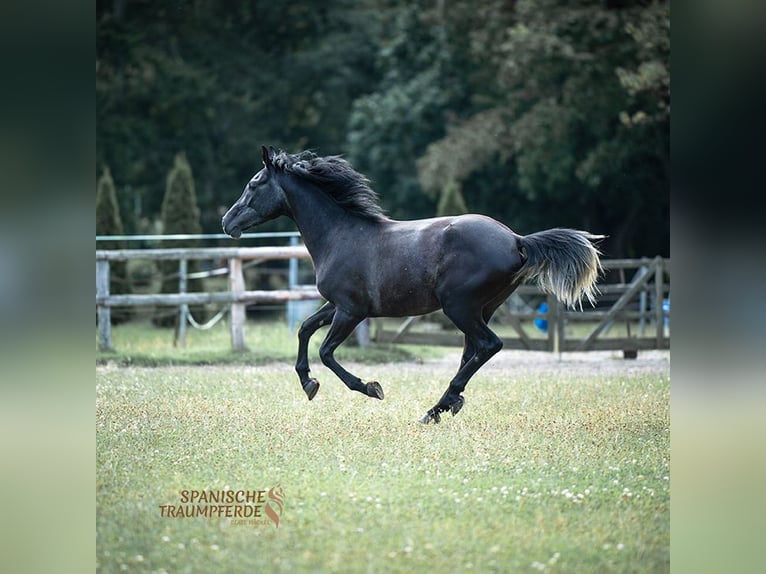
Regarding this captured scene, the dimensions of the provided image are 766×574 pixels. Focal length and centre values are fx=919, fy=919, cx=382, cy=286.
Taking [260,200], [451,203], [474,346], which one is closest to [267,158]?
[260,200]

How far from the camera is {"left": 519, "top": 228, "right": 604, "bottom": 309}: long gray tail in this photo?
A: 273 inches

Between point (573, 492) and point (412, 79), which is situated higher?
point (412, 79)

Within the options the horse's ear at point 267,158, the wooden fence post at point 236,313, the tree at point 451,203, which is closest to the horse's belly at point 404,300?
the horse's ear at point 267,158

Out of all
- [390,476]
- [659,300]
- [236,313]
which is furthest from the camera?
[659,300]

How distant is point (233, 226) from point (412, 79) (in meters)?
17.8

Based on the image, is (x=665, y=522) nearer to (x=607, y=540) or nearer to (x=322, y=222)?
(x=607, y=540)

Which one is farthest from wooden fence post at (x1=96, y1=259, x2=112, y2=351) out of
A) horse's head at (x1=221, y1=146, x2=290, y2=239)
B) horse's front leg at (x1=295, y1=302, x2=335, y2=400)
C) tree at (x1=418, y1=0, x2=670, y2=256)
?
tree at (x1=418, y1=0, x2=670, y2=256)

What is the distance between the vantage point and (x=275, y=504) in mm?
5094

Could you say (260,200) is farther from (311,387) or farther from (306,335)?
(311,387)

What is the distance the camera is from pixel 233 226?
776cm

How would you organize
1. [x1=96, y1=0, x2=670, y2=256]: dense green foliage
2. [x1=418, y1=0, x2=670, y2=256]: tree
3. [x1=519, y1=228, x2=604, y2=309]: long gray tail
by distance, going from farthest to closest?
[x1=96, y1=0, x2=670, y2=256]: dense green foliage, [x1=418, y1=0, x2=670, y2=256]: tree, [x1=519, y1=228, x2=604, y2=309]: long gray tail

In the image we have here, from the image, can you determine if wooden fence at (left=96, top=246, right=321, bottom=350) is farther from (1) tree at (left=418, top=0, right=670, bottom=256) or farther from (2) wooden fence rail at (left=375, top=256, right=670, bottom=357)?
(1) tree at (left=418, top=0, right=670, bottom=256)

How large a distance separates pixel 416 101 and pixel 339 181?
55.5 feet
